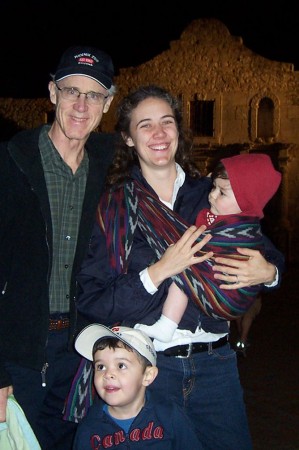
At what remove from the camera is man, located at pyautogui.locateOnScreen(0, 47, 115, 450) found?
9.23 ft

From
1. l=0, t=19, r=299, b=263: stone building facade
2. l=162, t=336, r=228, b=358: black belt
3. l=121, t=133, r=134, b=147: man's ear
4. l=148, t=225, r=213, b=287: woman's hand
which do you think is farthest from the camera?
l=0, t=19, r=299, b=263: stone building facade

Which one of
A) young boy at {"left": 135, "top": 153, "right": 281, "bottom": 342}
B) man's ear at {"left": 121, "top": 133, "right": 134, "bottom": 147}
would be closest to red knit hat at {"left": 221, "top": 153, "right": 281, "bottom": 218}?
young boy at {"left": 135, "top": 153, "right": 281, "bottom": 342}

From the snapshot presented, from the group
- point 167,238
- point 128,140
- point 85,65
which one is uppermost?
point 85,65

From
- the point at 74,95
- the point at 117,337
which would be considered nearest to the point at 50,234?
the point at 117,337

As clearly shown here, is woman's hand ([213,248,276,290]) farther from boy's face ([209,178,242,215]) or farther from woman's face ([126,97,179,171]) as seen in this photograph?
woman's face ([126,97,179,171])

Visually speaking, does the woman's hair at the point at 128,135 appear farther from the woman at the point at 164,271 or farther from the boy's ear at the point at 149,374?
the boy's ear at the point at 149,374

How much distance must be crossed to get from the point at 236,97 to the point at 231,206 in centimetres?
1651

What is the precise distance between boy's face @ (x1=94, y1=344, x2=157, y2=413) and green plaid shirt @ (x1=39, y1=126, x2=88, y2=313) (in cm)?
36

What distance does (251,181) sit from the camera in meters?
2.88

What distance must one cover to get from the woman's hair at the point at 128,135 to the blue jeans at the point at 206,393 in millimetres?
840

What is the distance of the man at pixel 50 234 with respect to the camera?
281 centimetres

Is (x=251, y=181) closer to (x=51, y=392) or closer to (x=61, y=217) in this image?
(x=61, y=217)

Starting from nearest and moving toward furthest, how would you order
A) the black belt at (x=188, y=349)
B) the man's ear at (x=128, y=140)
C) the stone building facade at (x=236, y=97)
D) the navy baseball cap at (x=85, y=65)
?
1. the black belt at (x=188, y=349)
2. the navy baseball cap at (x=85, y=65)
3. the man's ear at (x=128, y=140)
4. the stone building facade at (x=236, y=97)

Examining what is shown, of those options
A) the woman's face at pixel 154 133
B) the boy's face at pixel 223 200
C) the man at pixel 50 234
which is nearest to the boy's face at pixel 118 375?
the man at pixel 50 234
